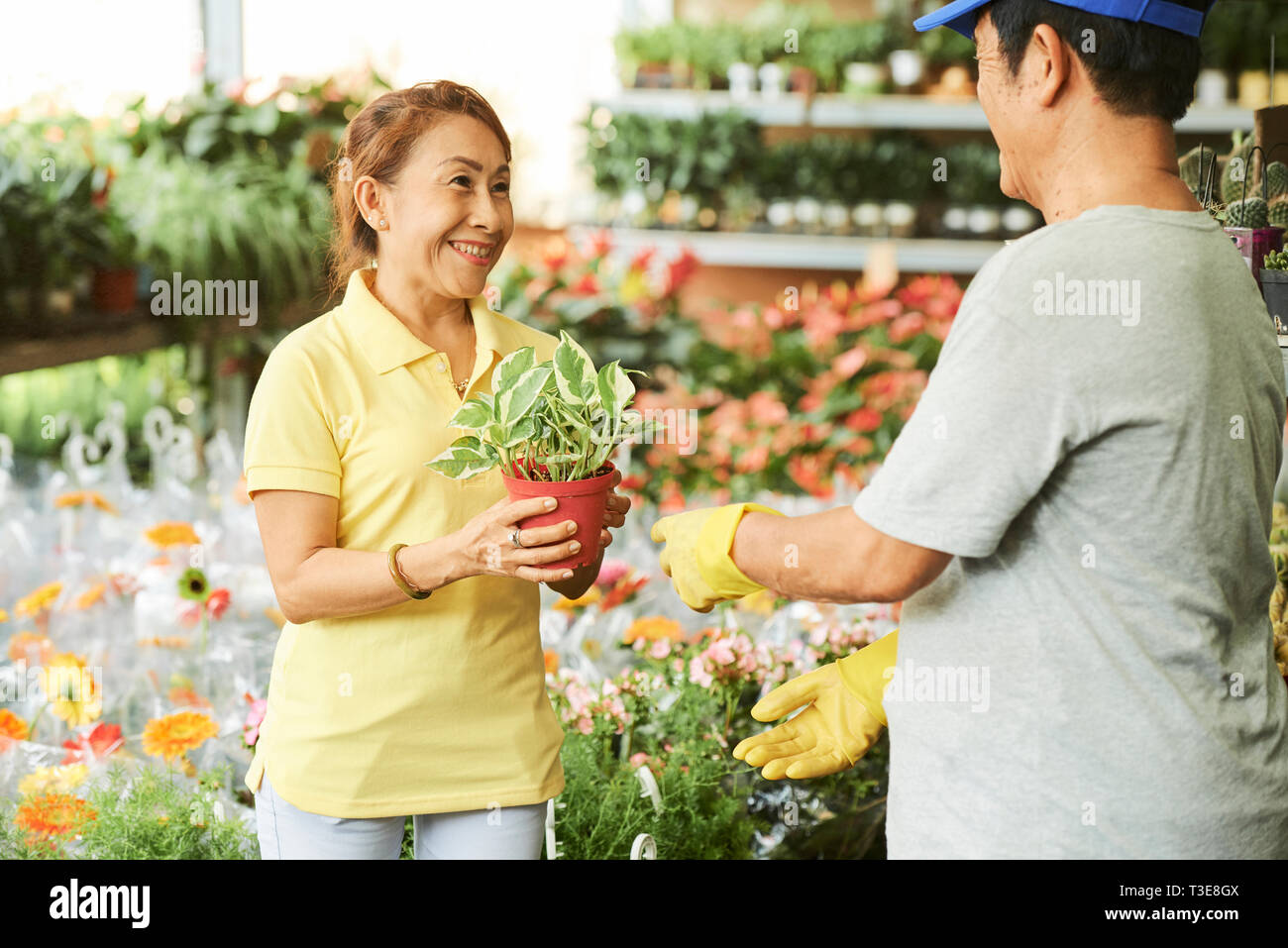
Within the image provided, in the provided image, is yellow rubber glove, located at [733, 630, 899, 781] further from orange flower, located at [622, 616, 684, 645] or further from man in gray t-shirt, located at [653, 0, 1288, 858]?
orange flower, located at [622, 616, 684, 645]

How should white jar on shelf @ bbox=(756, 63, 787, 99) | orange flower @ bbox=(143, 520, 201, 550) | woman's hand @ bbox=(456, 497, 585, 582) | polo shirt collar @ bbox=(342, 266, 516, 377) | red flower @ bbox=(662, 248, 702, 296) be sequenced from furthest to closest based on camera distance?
1. white jar on shelf @ bbox=(756, 63, 787, 99)
2. red flower @ bbox=(662, 248, 702, 296)
3. orange flower @ bbox=(143, 520, 201, 550)
4. polo shirt collar @ bbox=(342, 266, 516, 377)
5. woman's hand @ bbox=(456, 497, 585, 582)

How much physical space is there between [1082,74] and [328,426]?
0.80m

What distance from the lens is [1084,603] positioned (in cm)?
108

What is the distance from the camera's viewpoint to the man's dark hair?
1.09 metres

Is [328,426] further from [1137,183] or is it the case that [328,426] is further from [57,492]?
[57,492]

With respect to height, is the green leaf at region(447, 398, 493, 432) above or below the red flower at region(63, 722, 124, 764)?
above

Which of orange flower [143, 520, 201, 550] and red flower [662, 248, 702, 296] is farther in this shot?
red flower [662, 248, 702, 296]

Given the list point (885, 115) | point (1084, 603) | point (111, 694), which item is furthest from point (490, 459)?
point (885, 115)

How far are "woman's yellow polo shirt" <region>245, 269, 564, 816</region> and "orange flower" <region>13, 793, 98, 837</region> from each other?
58 cm

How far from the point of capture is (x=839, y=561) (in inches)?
43.6

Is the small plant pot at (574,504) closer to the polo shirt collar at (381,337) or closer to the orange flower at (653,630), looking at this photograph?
the polo shirt collar at (381,337)

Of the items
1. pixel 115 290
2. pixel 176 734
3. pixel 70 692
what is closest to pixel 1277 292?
pixel 176 734

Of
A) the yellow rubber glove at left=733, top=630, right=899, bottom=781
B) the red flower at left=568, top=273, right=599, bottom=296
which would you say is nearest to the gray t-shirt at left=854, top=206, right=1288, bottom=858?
the yellow rubber glove at left=733, top=630, right=899, bottom=781

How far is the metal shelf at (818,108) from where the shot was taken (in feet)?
15.3
